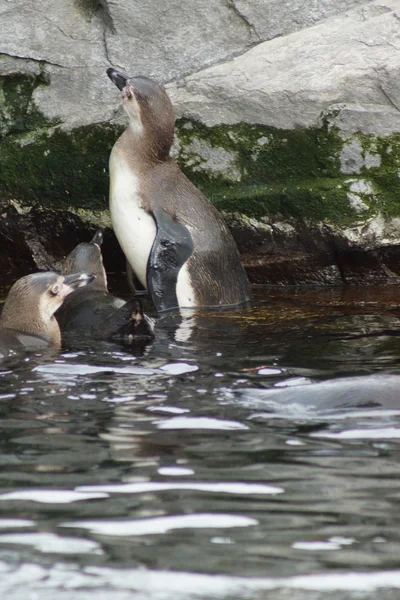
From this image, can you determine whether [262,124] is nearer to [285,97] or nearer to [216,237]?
[285,97]

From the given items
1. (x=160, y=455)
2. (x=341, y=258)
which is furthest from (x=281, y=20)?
(x=160, y=455)

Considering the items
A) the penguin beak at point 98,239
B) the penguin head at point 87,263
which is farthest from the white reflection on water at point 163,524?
the penguin beak at point 98,239

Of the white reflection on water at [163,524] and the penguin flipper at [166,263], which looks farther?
the penguin flipper at [166,263]

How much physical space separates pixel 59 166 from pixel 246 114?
1669 millimetres

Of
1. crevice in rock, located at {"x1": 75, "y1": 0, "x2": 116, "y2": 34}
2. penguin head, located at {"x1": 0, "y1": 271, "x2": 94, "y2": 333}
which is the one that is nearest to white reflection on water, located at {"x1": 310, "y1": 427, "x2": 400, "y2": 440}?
penguin head, located at {"x1": 0, "y1": 271, "x2": 94, "y2": 333}

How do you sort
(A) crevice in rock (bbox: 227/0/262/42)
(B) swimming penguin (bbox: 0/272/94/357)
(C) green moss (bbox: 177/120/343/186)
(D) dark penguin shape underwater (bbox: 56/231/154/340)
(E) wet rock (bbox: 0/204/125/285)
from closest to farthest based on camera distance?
1. (D) dark penguin shape underwater (bbox: 56/231/154/340)
2. (B) swimming penguin (bbox: 0/272/94/357)
3. (C) green moss (bbox: 177/120/343/186)
4. (A) crevice in rock (bbox: 227/0/262/42)
5. (E) wet rock (bbox: 0/204/125/285)

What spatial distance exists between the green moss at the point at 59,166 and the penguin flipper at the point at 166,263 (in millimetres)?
1096

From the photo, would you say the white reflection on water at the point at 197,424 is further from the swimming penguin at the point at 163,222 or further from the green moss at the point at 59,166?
the green moss at the point at 59,166

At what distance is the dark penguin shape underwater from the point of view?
6.70m

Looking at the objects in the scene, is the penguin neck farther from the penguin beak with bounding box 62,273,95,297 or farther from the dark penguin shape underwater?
the penguin beak with bounding box 62,273,95,297

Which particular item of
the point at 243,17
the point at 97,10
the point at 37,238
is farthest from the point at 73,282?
the point at 243,17

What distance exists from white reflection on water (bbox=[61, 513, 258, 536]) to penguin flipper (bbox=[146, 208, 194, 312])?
492 cm

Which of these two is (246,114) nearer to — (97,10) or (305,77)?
(305,77)

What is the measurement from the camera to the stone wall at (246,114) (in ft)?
28.2
